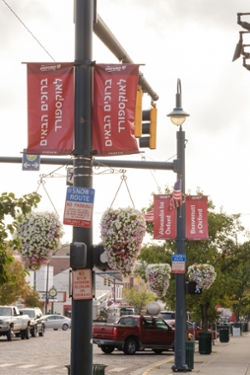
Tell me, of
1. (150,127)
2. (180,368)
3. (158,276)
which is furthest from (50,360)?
(150,127)

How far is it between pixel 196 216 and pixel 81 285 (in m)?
13.8

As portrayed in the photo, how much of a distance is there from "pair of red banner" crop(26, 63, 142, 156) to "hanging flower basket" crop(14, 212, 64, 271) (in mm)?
912

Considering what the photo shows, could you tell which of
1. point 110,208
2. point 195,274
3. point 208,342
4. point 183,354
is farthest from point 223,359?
point 110,208

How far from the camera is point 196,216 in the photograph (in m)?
23.4

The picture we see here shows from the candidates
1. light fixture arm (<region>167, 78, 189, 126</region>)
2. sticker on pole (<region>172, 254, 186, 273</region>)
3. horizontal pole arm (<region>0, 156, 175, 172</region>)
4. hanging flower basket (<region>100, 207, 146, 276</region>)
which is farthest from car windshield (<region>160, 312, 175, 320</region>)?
hanging flower basket (<region>100, 207, 146, 276</region>)

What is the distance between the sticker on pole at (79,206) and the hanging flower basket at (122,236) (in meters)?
0.47

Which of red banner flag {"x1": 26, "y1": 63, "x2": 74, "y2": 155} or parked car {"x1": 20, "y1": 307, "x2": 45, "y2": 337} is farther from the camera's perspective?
parked car {"x1": 20, "y1": 307, "x2": 45, "y2": 337}

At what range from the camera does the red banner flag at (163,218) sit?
882 inches

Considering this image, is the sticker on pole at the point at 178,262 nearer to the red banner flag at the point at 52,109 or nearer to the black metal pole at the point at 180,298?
the black metal pole at the point at 180,298

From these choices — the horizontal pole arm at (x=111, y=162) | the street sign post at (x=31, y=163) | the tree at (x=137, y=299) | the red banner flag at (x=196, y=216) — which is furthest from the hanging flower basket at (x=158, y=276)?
the tree at (x=137, y=299)

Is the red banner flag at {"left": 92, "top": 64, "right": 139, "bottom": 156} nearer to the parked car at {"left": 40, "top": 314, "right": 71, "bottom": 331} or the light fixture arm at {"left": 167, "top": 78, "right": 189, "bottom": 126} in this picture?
the light fixture arm at {"left": 167, "top": 78, "right": 189, "bottom": 126}

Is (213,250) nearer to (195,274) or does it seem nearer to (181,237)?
(195,274)

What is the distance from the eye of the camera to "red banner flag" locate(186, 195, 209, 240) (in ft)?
76.7

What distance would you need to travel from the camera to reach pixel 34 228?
10.5 m
